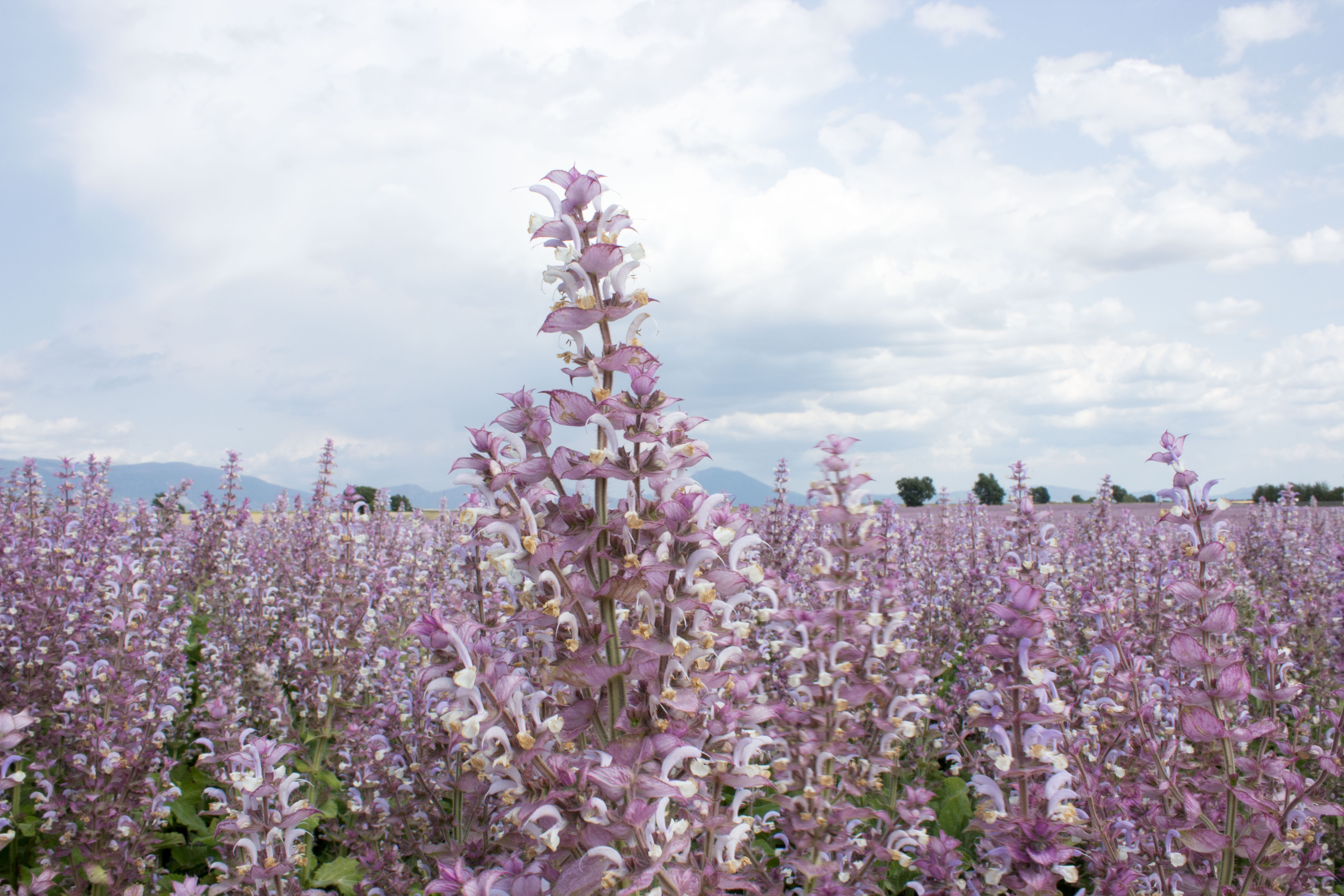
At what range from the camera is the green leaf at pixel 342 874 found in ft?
15.3

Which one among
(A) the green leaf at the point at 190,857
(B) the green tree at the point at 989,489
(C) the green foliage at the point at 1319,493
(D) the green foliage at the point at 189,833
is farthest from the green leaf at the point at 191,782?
(C) the green foliage at the point at 1319,493

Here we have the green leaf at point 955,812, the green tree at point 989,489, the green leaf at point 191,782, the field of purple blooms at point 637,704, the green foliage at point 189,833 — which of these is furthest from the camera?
the green tree at point 989,489

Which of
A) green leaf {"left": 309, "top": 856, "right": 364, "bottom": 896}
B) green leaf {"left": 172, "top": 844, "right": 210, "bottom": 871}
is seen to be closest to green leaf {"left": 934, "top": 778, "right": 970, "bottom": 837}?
green leaf {"left": 309, "top": 856, "right": 364, "bottom": 896}

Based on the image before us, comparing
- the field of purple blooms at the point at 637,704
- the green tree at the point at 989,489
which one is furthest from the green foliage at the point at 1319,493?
the field of purple blooms at the point at 637,704

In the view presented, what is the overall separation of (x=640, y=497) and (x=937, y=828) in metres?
4.34

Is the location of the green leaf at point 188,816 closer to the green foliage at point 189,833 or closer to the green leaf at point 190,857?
the green foliage at point 189,833

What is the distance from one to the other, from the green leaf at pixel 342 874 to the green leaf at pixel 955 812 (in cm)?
372

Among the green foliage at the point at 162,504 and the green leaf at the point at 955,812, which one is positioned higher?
the green foliage at the point at 162,504

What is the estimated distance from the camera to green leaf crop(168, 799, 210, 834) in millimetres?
5344

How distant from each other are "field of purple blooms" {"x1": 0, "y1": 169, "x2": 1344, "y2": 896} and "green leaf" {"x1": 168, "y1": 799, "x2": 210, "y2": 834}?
0.03 meters

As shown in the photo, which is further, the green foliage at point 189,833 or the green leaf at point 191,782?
the green leaf at point 191,782

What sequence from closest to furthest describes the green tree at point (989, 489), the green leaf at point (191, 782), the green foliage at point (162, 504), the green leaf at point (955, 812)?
the green leaf at point (955, 812) < the green leaf at point (191, 782) < the green foliage at point (162, 504) < the green tree at point (989, 489)

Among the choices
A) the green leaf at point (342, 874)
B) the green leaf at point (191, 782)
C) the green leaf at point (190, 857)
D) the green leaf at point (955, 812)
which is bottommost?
the green leaf at point (190, 857)

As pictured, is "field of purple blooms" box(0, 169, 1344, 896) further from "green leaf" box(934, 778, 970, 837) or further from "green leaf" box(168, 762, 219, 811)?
"green leaf" box(934, 778, 970, 837)
